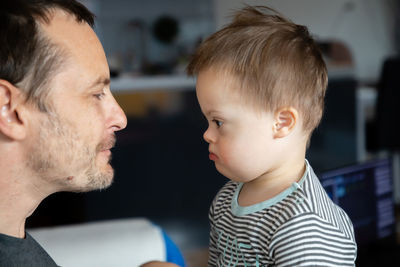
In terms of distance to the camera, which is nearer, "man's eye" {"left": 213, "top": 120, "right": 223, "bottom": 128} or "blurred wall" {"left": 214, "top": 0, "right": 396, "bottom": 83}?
"man's eye" {"left": 213, "top": 120, "right": 223, "bottom": 128}

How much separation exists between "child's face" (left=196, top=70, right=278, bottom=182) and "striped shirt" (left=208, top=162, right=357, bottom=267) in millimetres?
71

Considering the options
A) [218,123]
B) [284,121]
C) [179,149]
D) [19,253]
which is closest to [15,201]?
[19,253]

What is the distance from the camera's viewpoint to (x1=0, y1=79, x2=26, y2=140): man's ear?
81 cm

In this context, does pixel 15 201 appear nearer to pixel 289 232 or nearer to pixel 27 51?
pixel 27 51

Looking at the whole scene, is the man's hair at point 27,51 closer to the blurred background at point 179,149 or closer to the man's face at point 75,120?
the man's face at point 75,120

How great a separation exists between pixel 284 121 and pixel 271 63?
10cm

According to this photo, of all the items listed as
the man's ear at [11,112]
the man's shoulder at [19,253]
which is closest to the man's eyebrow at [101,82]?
the man's ear at [11,112]

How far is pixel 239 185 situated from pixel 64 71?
395 millimetres

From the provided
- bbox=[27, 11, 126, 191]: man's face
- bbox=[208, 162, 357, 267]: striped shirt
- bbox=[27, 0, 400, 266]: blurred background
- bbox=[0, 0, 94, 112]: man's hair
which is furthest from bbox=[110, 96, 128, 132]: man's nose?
bbox=[27, 0, 400, 266]: blurred background

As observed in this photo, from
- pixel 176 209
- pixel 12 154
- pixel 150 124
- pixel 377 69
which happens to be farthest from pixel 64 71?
pixel 377 69

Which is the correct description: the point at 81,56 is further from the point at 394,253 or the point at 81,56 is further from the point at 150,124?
the point at 150,124

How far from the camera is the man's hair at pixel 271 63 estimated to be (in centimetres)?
84

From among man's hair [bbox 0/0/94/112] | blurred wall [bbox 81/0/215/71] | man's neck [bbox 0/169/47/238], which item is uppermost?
man's hair [bbox 0/0/94/112]

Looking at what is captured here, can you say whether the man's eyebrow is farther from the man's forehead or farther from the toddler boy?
the toddler boy
